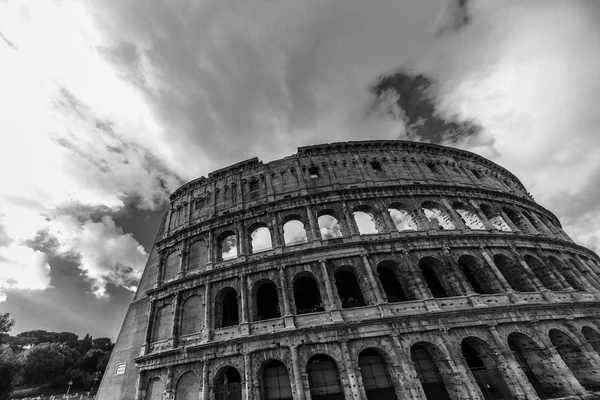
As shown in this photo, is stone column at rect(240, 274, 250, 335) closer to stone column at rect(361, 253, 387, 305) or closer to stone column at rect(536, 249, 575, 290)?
stone column at rect(361, 253, 387, 305)

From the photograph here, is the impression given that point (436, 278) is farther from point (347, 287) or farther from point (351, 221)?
point (351, 221)

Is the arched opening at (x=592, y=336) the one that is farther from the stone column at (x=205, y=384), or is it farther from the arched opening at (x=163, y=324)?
the arched opening at (x=163, y=324)

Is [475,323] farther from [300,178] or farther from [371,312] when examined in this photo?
[300,178]

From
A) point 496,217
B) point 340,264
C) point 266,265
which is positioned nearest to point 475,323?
point 340,264

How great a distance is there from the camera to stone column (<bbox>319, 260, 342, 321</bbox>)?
13.4 meters

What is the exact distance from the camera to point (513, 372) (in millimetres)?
12195

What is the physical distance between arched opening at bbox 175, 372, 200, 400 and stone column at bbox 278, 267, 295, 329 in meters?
5.98

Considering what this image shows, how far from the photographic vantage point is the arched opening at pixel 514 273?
15.8 metres

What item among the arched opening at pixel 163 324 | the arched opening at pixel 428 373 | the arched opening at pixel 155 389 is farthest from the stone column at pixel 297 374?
the arched opening at pixel 163 324

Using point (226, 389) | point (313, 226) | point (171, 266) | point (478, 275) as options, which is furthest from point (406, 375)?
point (171, 266)

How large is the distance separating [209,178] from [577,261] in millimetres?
29869

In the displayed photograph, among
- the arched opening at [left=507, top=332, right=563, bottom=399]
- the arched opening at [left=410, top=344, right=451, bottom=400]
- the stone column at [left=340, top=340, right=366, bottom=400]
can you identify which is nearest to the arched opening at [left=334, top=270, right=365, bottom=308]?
the stone column at [left=340, top=340, right=366, bottom=400]

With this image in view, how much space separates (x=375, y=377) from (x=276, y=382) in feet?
17.0

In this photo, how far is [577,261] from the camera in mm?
19078
